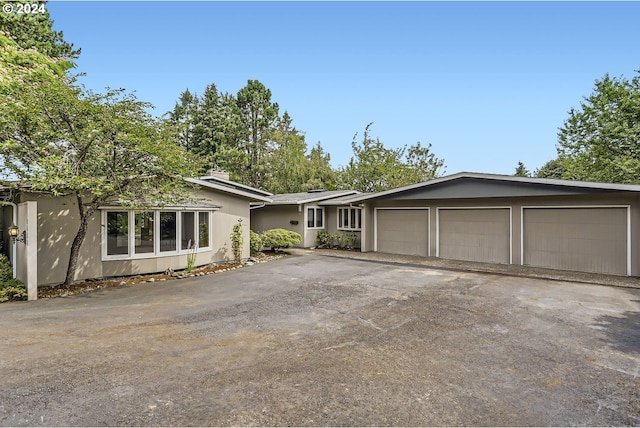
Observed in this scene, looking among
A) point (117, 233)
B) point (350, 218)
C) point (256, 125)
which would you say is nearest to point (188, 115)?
point (256, 125)

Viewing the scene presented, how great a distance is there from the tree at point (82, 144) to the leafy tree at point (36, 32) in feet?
29.0

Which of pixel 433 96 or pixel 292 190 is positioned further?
pixel 292 190

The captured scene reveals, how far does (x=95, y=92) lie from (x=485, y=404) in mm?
8934

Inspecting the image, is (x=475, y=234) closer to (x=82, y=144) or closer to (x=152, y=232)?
(x=152, y=232)

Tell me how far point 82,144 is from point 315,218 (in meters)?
11.6

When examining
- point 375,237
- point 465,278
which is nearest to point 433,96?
point 375,237

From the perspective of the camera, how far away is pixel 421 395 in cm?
332

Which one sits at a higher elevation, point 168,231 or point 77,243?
point 168,231

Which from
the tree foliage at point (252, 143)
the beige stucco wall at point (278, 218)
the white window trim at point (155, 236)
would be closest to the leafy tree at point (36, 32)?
the tree foliage at point (252, 143)

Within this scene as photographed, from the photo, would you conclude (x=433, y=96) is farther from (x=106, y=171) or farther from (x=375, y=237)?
(x=106, y=171)

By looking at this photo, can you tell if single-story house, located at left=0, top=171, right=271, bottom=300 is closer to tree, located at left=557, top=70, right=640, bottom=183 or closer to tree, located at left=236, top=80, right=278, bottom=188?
tree, located at left=236, top=80, right=278, bottom=188

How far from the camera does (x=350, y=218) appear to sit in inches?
674

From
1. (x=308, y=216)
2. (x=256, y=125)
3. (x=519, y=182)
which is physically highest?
(x=256, y=125)

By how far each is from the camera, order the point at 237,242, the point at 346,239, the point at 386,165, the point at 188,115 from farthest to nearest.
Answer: the point at 188,115 → the point at 386,165 → the point at 346,239 → the point at 237,242
